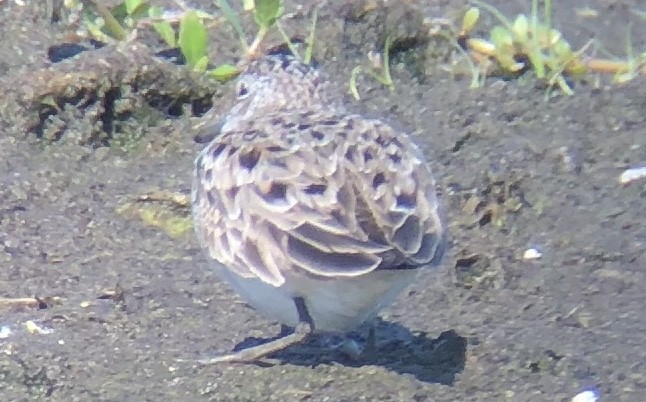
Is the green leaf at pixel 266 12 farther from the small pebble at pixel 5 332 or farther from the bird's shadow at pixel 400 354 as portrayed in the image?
the small pebble at pixel 5 332

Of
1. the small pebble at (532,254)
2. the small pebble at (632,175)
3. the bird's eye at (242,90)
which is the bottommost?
the small pebble at (632,175)

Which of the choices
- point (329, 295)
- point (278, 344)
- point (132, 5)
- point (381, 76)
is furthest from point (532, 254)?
point (132, 5)

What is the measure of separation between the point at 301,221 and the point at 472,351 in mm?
803

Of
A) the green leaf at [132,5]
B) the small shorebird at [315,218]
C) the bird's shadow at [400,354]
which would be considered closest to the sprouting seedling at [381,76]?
the green leaf at [132,5]

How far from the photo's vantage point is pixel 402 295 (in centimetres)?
536

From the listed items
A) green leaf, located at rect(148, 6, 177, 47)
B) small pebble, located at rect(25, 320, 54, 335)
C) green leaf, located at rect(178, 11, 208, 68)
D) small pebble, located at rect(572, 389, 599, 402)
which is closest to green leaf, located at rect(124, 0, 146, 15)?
green leaf, located at rect(148, 6, 177, 47)

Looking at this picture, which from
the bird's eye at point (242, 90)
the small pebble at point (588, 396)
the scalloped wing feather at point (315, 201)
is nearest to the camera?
the scalloped wing feather at point (315, 201)

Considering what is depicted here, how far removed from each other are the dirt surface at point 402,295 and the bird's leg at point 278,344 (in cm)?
6

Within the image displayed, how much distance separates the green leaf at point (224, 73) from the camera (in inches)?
262

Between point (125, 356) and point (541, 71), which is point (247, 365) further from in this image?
point (541, 71)

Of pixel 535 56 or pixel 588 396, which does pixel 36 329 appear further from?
pixel 535 56

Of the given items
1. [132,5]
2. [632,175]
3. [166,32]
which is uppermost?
[132,5]

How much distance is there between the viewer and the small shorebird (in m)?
4.40

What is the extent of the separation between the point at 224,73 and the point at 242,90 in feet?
3.09
